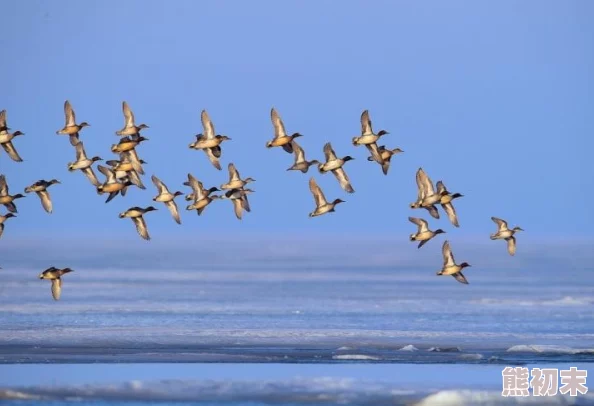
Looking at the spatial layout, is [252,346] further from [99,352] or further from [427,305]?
[427,305]

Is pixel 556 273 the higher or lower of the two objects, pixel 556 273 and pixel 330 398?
the higher

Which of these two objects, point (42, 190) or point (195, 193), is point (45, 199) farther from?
point (195, 193)

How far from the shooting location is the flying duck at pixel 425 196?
109ft

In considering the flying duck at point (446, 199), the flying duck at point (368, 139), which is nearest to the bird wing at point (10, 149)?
the flying duck at point (368, 139)

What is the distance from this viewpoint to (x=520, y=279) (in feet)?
217

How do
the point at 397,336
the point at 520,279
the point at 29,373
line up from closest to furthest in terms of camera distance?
the point at 29,373
the point at 397,336
the point at 520,279

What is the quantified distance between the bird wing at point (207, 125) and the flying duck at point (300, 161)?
1816 mm

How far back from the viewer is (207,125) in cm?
3338

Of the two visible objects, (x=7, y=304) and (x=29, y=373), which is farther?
(x=7, y=304)

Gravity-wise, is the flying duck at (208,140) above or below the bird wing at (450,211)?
above

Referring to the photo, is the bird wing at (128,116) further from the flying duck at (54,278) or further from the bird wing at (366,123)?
the bird wing at (366,123)

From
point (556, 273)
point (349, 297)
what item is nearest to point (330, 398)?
point (349, 297)

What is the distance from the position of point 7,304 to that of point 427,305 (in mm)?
12263

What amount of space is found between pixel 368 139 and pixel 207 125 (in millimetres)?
3377
